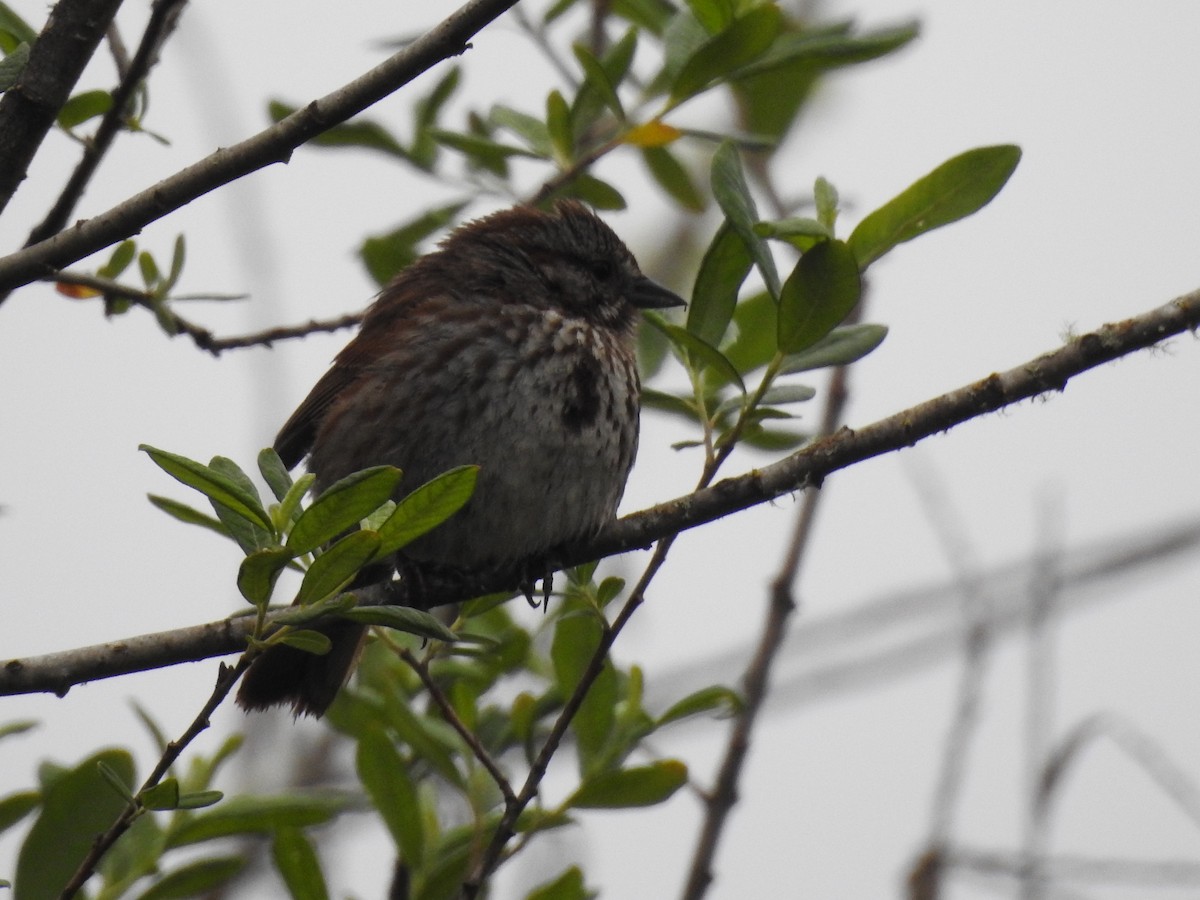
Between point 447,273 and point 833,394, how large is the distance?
112cm

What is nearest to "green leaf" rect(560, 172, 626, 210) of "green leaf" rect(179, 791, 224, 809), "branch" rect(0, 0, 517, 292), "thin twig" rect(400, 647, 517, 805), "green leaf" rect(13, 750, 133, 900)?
"thin twig" rect(400, 647, 517, 805)

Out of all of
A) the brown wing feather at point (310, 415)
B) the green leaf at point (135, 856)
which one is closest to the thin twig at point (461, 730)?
the green leaf at point (135, 856)

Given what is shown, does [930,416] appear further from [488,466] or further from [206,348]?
[206,348]

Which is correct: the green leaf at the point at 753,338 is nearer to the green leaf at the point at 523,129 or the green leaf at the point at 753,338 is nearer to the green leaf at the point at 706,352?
the green leaf at the point at 706,352

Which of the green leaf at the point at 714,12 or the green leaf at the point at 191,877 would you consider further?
the green leaf at the point at 714,12

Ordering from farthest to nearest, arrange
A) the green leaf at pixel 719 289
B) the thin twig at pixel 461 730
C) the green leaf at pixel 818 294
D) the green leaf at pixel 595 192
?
the green leaf at pixel 595 192 < the green leaf at pixel 719 289 < the thin twig at pixel 461 730 < the green leaf at pixel 818 294

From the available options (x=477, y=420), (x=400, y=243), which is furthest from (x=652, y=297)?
(x=477, y=420)

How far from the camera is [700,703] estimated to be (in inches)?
135

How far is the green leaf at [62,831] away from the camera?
9.45ft

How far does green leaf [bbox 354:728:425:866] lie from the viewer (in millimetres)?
3369

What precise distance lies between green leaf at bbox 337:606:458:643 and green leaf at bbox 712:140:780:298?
0.97 metres

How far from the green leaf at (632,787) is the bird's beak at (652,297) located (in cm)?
161

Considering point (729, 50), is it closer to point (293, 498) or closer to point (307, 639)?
point (293, 498)

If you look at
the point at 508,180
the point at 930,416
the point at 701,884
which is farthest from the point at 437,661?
the point at 930,416
